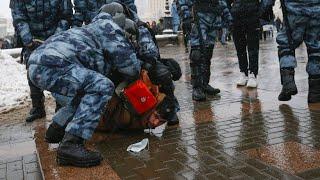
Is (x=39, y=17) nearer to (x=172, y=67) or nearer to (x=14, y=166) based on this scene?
(x=172, y=67)

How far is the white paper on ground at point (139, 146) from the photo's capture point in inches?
170

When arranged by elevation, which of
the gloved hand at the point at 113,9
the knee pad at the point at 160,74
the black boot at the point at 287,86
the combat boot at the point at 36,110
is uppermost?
the gloved hand at the point at 113,9

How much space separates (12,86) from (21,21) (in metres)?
3.72

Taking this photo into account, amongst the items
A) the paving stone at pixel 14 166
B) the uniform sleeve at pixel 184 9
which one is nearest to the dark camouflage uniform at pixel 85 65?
the paving stone at pixel 14 166

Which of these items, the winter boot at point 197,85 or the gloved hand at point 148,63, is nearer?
the gloved hand at point 148,63

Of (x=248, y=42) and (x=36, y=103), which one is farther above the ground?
(x=248, y=42)

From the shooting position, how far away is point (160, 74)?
4977mm

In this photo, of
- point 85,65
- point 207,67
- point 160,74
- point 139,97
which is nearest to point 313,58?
point 207,67

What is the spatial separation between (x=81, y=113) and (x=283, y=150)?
63.1 inches

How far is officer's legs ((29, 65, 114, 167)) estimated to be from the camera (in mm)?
3916

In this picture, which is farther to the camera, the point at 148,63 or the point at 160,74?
the point at 160,74

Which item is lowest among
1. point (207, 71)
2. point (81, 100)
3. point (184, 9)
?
point (207, 71)

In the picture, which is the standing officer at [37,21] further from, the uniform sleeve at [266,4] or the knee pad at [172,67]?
the uniform sleeve at [266,4]

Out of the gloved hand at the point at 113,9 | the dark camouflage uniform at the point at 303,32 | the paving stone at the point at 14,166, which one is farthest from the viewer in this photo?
the dark camouflage uniform at the point at 303,32
